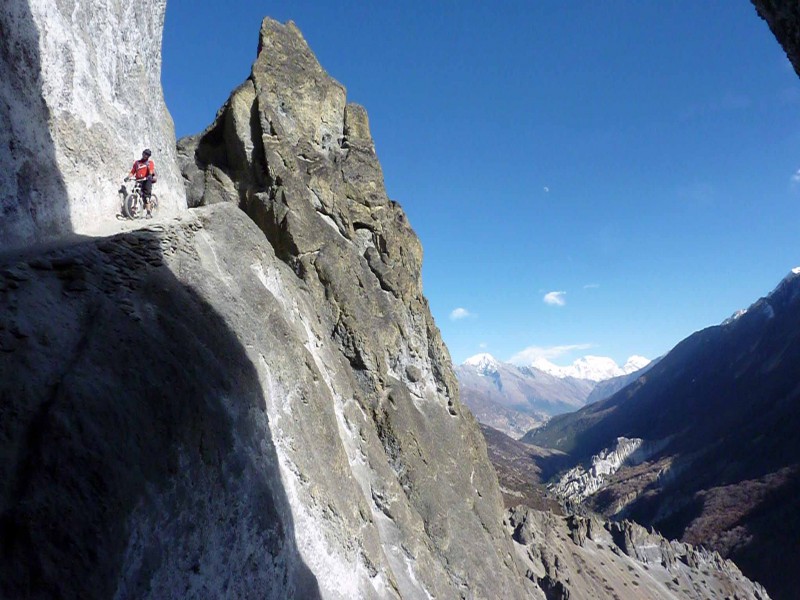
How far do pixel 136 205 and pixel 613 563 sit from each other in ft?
348

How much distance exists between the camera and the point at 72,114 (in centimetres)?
1791

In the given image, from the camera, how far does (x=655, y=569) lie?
9944 centimetres

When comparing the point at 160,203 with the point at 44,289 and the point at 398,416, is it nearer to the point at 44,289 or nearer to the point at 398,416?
the point at 44,289

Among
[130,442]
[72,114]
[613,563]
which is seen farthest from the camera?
[613,563]

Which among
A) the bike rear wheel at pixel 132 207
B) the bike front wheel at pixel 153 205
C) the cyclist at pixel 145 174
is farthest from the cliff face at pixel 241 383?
the bike rear wheel at pixel 132 207

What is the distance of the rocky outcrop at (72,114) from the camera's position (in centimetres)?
1452

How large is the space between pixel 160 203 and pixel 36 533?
17.6 m

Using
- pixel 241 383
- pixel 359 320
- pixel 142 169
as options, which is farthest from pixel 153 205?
pixel 359 320

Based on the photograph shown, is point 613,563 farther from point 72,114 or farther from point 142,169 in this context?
point 72,114

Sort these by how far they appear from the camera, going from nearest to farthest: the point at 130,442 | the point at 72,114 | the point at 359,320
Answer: the point at 130,442 < the point at 72,114 < the point at 359,320

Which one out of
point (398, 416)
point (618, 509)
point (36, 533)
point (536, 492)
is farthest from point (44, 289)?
point (618, 509)

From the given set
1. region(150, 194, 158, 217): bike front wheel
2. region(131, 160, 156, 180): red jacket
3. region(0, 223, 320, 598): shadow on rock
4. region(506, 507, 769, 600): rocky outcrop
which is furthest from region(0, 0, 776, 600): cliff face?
region(506, 507, 769, 600): rocky outcrop

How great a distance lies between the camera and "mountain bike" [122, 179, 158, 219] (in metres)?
19.0

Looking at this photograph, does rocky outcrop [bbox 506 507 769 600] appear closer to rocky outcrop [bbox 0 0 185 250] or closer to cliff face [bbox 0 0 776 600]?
cliff face [bbox 0 0 776 600]
